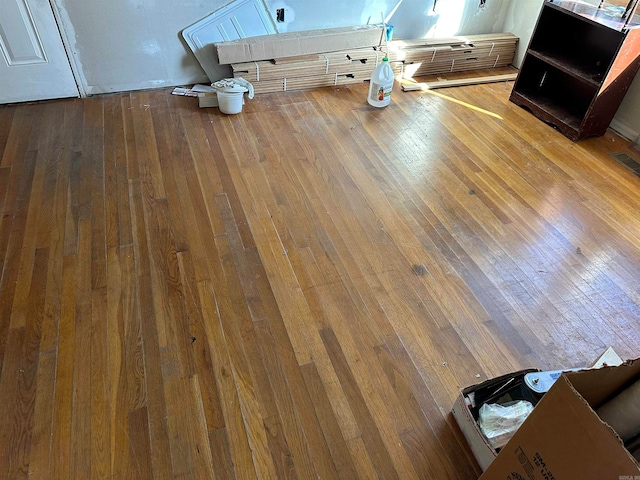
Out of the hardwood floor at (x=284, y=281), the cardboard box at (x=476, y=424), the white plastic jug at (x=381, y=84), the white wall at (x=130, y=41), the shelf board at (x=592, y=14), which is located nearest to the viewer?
the cardboard box at (x=476, y=424)

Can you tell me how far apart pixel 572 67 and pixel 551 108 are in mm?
301

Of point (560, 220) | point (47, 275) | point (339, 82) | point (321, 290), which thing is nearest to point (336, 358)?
point (321, 290)

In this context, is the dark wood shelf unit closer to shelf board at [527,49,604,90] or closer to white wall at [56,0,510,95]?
shelf board at [527,49,604,90]

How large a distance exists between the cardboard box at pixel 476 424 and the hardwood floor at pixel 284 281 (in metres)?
0.05

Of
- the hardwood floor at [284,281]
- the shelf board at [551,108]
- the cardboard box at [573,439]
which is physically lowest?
the hardwood floor at [284,281]

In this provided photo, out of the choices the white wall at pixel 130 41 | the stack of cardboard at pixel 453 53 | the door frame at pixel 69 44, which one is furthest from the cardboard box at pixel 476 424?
the door frame at pixel 69 44

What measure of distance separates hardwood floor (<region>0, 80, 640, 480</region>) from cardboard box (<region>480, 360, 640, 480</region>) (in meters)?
0.46

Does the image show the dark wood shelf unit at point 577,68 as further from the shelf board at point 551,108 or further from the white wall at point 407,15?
the white wall at point 407,15

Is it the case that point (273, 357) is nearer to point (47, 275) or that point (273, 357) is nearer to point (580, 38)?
point (47, 275)

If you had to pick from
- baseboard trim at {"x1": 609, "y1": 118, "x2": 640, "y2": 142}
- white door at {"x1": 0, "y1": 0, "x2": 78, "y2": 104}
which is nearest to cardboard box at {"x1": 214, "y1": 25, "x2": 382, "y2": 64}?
white door at {"x1": 0, "y1": 0, "x2": 78, "y2": 104}

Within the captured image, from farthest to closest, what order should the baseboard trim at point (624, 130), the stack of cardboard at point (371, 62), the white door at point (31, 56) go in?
the stack of cardboard at point (371, 62), the baseboard trim at point (624, 130), the white door at point (31, 56)

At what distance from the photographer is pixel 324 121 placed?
3.14 meters

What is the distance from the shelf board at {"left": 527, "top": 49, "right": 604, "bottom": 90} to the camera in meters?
2.92

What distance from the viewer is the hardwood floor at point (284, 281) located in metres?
1.52
